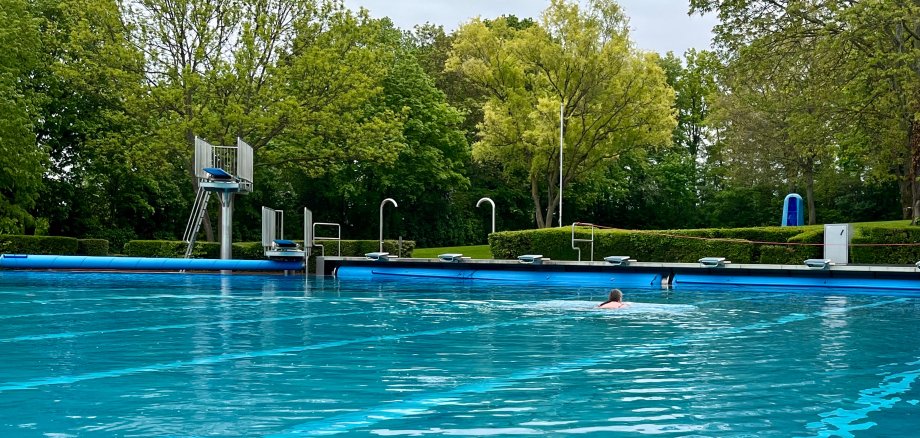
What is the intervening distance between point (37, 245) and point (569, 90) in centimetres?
2620

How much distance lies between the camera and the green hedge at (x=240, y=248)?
36.1 meters

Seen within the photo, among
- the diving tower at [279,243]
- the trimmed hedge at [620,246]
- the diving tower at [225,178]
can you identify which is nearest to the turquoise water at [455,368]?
the trimmed hedge at [620,246]

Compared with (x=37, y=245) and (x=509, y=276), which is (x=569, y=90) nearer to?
(x=509, y=276)

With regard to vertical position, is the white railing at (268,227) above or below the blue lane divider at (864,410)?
above

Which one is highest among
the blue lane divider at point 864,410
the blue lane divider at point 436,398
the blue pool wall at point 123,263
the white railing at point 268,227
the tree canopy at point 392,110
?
the tree canopy at point 392,110

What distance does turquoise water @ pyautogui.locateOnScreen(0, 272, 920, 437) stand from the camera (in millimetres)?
7160

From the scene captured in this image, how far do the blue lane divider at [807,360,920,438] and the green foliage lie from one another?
34444mm

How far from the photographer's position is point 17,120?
38250 millimetres

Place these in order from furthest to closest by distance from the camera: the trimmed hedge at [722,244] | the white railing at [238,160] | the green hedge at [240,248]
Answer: the green hedge at [240,248] → the white railing at [238,160] → the trimmed hedge at [722,244]

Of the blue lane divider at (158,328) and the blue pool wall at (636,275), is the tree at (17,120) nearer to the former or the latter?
the blue pool wall at (636,275)

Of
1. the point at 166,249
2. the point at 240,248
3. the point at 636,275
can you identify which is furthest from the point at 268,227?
the point at 636,275

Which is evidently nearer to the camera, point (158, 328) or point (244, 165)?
point (158, 328)

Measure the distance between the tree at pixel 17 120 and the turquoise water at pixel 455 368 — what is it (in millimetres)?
22305

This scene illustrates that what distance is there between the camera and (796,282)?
25.4 metres
